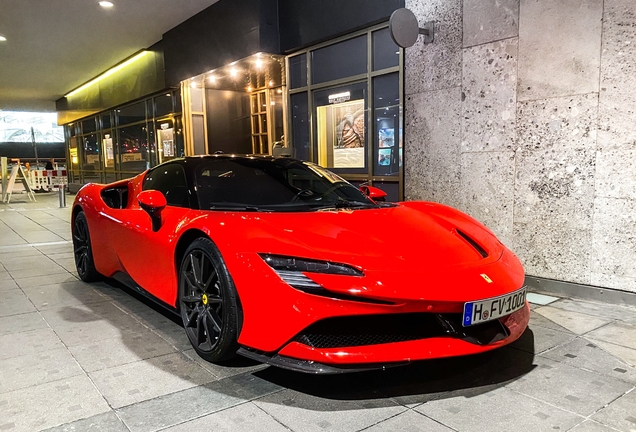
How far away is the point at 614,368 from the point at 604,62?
2592 mm

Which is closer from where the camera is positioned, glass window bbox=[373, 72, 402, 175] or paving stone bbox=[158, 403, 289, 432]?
paving stone bbox=[158, 403, 289, 432]

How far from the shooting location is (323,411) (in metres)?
2.21

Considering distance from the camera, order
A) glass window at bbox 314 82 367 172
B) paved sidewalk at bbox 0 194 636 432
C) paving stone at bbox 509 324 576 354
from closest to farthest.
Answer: paved sidewalk at bbox 0 194 636 432 < paving stone at bbox 509 324 576 354 < glass window at bbox 314 82 367 172

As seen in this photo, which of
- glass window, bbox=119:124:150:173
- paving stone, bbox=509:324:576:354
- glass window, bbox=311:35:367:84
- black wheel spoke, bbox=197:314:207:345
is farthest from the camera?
glass window, bbox=119:124:150:173

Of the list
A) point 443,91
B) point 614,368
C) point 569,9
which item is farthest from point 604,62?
point 614,368

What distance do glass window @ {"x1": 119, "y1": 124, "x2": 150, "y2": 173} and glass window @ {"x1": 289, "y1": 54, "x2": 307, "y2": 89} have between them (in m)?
7.15

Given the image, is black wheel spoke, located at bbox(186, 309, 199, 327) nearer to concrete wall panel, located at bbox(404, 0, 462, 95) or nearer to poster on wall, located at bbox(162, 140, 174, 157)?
concrete wall panel, located at bbox(404, 0, 462, 95)

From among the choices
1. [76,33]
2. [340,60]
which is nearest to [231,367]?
[340,60]

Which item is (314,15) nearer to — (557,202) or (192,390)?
(557,202)

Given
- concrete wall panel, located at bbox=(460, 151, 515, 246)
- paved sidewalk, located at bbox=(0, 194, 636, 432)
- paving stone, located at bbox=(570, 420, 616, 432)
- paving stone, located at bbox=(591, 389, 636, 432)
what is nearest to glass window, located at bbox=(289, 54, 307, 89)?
concrete wall panel, located at bbox=(460, 151, 515, 246)

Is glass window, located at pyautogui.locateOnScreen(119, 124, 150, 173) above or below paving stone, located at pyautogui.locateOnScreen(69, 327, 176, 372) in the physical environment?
above

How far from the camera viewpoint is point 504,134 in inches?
191

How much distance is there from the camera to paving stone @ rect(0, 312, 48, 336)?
11.3 feet

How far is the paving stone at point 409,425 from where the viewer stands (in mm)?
2047
